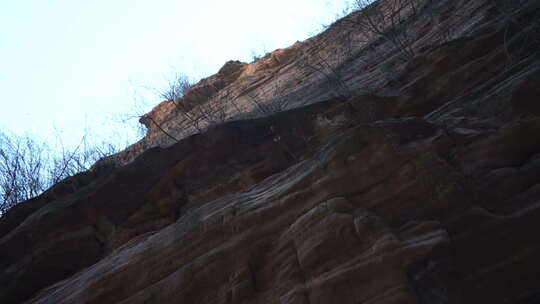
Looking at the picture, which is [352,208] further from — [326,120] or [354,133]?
[326,120]

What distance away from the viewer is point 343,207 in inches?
175

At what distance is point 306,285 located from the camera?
410 cm

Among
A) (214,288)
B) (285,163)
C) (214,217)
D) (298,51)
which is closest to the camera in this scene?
(214,288)

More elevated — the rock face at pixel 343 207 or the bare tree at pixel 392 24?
the bare tree at pixel 392 24

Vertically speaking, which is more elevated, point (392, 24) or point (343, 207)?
point (392, 24)

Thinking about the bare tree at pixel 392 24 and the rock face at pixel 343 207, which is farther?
the bare tree at pixel 392 24

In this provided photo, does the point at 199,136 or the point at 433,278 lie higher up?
the point at 199,136

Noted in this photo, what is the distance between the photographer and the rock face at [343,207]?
3752 mm

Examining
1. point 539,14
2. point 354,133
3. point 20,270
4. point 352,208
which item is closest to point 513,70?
point 539,14

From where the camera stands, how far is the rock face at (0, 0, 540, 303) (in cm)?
375

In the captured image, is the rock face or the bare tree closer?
the rock face

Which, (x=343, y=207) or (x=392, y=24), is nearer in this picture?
(x=343, y=207)

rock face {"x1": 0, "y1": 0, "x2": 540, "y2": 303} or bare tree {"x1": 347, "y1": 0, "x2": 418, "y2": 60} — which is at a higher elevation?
bare tree {"x1": 347, "y1": 0, "x2": 418, "y2": 60}

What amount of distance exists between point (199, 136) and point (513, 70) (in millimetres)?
5796
